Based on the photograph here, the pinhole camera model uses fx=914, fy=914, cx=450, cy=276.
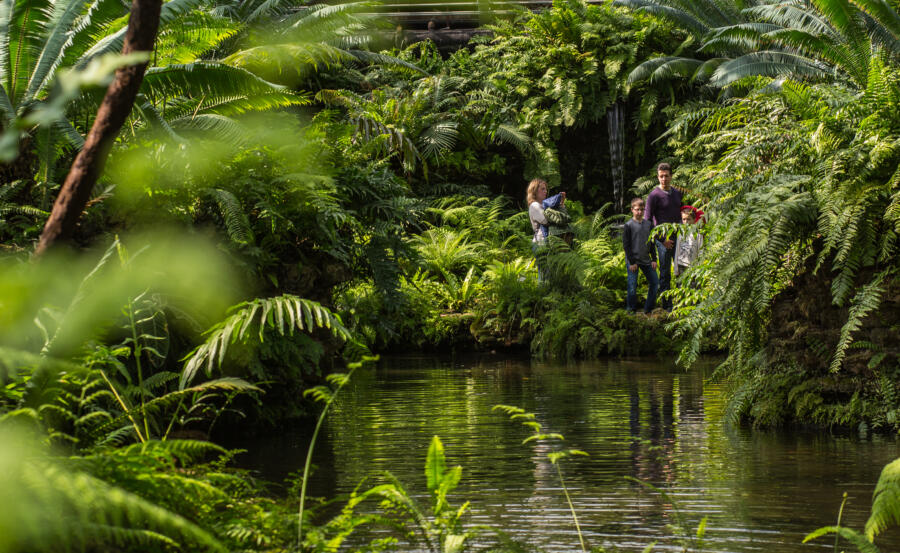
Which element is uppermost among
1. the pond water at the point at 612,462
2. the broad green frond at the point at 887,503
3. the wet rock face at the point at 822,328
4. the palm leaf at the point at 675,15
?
the palm leaf at the point at 675,15

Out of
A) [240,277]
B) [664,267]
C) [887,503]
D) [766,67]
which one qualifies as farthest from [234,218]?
[766,67]

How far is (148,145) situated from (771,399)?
4.93 m

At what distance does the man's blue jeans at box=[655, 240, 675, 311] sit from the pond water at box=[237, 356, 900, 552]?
475 centimetres

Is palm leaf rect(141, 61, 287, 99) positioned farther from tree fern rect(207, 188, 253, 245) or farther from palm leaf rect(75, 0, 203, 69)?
tree fern rect(207, 188, 253, 245)

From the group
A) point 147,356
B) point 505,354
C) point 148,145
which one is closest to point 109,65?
point 147,356

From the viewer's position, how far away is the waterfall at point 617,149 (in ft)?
70.1

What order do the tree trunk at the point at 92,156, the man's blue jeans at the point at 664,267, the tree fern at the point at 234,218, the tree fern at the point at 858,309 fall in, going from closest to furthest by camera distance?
the tree trunk at the point at 92,156 < the tree fern at the point at 858,309 < the tree fern at the point at 234,218 < the man's blue jeans at the point at 664,267

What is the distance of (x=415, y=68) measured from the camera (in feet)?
73.1

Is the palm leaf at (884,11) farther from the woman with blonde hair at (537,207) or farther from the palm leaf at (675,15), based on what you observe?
the palm leaf at (675,15)

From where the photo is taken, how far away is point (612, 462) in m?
5.40

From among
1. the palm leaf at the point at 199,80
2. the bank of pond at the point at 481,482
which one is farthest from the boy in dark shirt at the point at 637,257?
the palm leaf at the point at 199,80

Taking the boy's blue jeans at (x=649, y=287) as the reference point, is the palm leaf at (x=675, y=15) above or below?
above

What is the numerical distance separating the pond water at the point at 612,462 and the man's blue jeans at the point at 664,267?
15.6 ft

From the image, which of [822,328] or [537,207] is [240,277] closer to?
[822,328]
